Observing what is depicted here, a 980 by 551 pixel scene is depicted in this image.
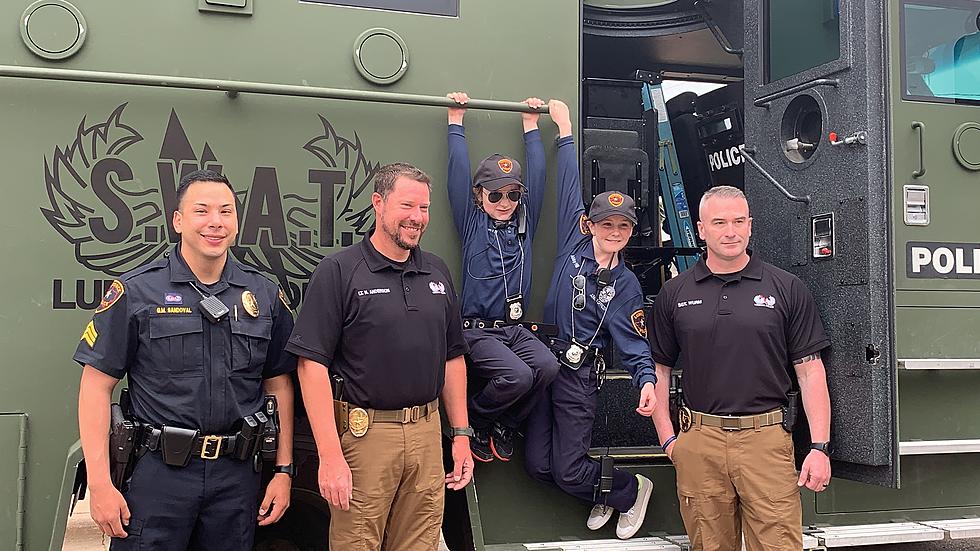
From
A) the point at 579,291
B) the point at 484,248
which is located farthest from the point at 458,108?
the point at 579,291

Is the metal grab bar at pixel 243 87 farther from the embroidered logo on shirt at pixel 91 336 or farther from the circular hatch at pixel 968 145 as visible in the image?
the circular hatch at pixel 968 145

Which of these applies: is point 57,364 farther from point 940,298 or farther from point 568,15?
point 940,298

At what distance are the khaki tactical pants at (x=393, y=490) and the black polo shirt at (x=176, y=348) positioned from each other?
38cm

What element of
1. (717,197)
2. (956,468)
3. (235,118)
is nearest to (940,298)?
(956,468)

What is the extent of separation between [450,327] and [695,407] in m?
0.91

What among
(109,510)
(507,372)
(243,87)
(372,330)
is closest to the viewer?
(109,510)

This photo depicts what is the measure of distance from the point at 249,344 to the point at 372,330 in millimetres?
362

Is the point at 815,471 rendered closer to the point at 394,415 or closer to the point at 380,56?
the point at 394,415

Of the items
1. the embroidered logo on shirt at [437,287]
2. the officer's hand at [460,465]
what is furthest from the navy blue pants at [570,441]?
the embroidered logo on shirt at [437,287]

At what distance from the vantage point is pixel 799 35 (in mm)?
3666

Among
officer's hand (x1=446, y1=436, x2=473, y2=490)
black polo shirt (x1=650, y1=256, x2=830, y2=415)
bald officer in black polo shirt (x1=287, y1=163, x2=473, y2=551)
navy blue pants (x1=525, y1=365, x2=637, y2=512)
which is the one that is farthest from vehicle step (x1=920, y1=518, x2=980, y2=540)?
bald officer in black polo shirt (x1=287, y1=163, x2=473, y2=551)

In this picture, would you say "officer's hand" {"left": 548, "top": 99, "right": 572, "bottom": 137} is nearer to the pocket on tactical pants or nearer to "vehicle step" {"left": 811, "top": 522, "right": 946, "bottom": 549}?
the pocket on tactical pants

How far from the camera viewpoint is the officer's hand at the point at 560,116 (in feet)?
11.2

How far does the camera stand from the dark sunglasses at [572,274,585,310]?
3.38 meters
